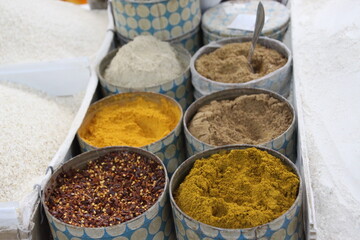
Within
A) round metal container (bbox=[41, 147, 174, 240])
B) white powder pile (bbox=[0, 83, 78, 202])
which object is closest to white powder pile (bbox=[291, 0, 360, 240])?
round metal container (bbox=[41, 147, 174, 240])

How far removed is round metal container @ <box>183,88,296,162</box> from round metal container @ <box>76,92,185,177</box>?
4cm

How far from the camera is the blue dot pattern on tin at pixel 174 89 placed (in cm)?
172

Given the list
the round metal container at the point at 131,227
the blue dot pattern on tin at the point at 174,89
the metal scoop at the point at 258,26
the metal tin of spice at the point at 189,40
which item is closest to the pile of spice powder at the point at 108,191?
the round metal container at the point at 131,227

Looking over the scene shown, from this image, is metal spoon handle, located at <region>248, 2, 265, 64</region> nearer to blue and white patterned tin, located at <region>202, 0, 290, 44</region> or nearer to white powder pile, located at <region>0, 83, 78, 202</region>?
blue and white patterned tin, located at <region>202, 0, 290, 44</region>

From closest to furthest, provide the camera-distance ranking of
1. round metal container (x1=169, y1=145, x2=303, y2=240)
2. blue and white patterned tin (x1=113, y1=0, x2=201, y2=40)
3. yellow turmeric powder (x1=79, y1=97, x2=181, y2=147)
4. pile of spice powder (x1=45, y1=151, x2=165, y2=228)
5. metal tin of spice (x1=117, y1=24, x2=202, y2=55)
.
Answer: round metal container (x1=169, y1=145, x2=303, y2=240), pile of spice powder (x1=45, y1=151, x2=165, y2=228), yellow turmeric powder (x1=79, y1=97, x2=181, y2=147), blue and white patterned tin (x1=113, y1=0, x2=201, y2=40), metal tin of spice (x1=117, y1=24, x2=202, y2=55)

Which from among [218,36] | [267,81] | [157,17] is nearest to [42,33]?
[157,17]

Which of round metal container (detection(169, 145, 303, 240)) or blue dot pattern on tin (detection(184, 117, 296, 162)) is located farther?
blue dot pattern on tin (detection(184, 117, 296, 162))

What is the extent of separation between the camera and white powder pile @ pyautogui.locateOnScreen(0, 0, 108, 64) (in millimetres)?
1995

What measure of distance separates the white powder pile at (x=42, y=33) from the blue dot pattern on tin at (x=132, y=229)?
3.15ft

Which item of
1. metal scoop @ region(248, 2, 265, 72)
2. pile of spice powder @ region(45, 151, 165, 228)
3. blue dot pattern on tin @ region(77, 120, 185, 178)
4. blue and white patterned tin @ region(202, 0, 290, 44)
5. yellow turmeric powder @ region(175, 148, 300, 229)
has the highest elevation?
metal scoop @ region(248, 2, 265, 72)

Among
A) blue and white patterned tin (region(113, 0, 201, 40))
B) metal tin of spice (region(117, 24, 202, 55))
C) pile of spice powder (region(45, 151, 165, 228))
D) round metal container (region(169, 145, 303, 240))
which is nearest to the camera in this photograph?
round metal container (region(169, 145, 303, 240))

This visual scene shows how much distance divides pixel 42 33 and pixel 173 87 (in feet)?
2.29

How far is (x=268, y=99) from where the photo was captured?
1547 millimetres

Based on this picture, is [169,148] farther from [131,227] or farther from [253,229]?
[253,229]
